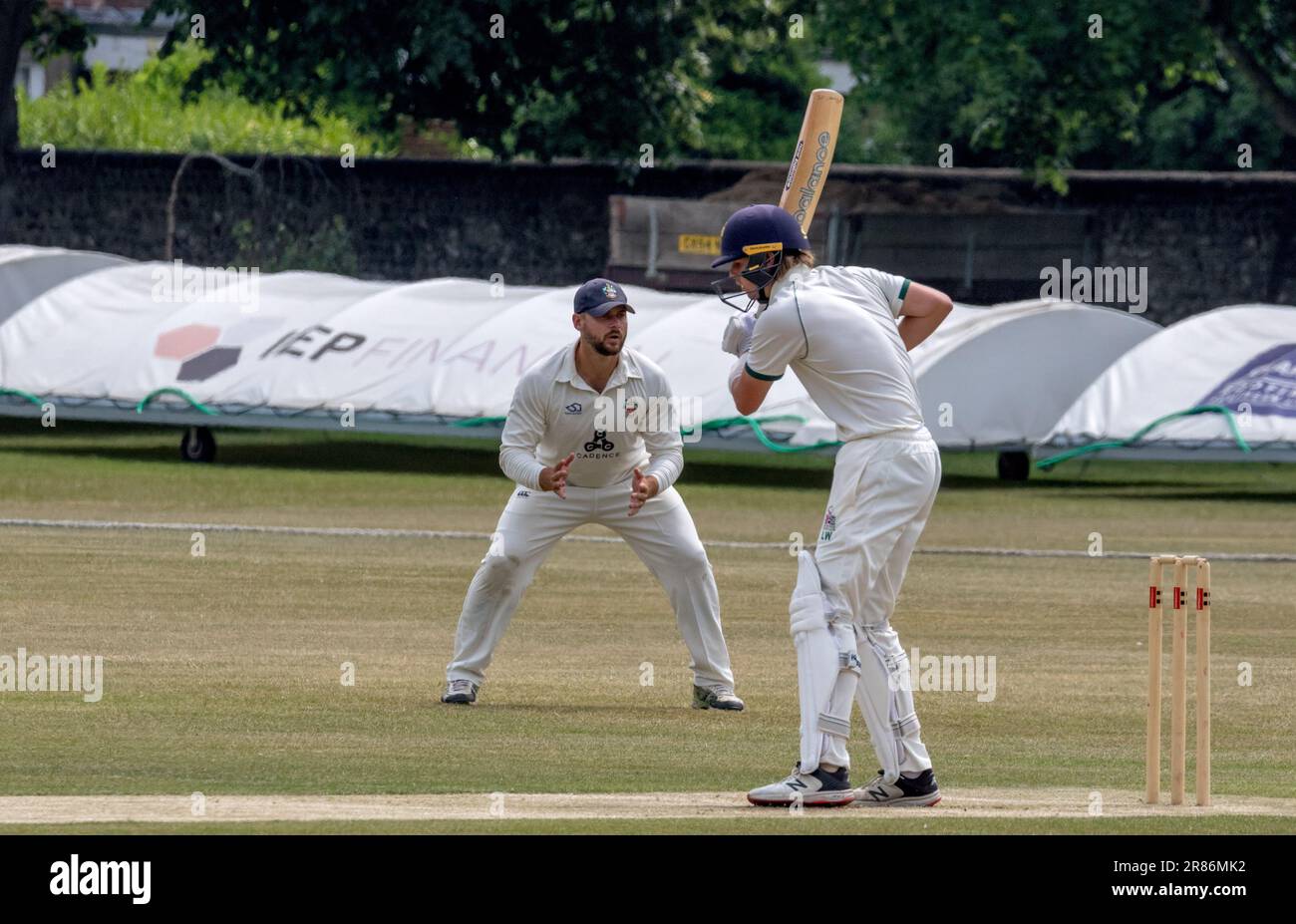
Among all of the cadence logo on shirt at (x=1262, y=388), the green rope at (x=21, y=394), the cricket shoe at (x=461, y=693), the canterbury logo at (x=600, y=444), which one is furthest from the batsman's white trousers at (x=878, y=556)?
the green rope at (x=21, y=394)

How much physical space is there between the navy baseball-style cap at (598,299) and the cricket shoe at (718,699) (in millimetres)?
1831

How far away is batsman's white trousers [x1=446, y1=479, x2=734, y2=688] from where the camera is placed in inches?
490

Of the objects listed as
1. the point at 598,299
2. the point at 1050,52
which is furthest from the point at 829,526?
the point at 1050,52

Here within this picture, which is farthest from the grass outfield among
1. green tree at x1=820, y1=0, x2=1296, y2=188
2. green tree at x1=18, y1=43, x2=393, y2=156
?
green tree at x1=18, y1=43, x2=393, y2=156

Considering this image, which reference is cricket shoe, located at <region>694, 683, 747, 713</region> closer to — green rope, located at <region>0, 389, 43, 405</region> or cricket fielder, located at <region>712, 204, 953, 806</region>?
cricket fielder, located at <region>712, 204, 953, 806</region>

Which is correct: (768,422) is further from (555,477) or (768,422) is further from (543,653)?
(555,477)

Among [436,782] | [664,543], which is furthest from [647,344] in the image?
[436,782]

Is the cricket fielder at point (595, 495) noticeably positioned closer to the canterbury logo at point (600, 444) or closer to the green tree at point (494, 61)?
the canterbury logo at point (600, 444)

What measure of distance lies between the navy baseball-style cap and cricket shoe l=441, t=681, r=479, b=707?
183cm

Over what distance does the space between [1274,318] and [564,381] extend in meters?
20.0

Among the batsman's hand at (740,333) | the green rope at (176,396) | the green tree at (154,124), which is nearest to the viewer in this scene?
the batsman's hand at (740,333)

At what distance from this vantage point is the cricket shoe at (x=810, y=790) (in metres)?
9.32
